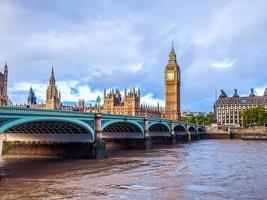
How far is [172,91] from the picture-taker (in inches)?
6289

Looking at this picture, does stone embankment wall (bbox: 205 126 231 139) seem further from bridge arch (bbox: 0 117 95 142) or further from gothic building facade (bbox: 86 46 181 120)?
bridge arch (bbox: 0 117 95 142)

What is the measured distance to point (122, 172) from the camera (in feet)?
107

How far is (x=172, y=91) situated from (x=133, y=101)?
99.3ft

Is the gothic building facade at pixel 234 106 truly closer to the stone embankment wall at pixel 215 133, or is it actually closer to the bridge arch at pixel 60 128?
the stone embankment wall at pixel 215 133

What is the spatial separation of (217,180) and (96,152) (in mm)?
18259

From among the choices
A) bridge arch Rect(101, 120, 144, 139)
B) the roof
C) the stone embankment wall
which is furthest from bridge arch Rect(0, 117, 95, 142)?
the roof

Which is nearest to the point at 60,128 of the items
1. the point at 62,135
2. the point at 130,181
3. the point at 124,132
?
the point at 62,135

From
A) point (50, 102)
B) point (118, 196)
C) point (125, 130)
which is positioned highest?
point (50, 102)

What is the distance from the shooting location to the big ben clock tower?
6161 inches

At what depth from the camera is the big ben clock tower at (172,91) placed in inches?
6161

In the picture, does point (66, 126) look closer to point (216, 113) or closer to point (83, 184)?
point (83, 184)

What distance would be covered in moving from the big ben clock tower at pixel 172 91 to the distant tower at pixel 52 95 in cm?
4134

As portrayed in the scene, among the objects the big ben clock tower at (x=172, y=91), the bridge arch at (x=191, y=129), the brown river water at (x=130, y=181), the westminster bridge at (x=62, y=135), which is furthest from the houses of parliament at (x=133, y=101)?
the brown river water at (x=130, y=181)

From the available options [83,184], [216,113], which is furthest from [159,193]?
[216,113]
